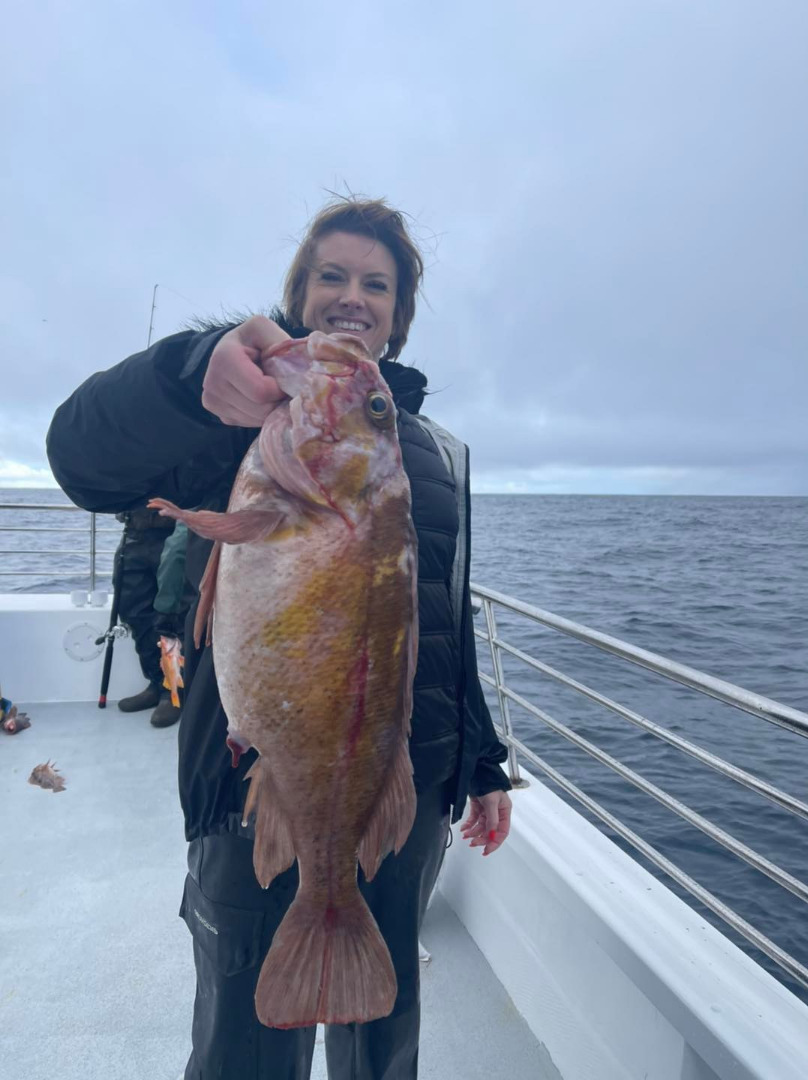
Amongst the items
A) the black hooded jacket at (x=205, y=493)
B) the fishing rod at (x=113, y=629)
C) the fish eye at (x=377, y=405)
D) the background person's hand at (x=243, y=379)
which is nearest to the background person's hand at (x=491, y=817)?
the black hooded jacket at (x=205, y=493)

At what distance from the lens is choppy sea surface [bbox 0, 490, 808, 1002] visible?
20.7 ft

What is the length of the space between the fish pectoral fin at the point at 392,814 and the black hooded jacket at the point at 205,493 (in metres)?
0.21

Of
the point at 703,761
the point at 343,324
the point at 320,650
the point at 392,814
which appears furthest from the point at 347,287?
the point at 703,761

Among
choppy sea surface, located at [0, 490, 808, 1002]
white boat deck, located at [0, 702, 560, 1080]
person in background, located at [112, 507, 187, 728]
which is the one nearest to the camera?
white boat deck, located at [0, 702, 560, 1080]

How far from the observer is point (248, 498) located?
1.44 meters

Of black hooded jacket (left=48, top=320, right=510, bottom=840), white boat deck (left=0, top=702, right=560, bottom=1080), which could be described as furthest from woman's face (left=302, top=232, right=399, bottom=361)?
white boat deck (left=0, top=702, right=560, bottom=1080)

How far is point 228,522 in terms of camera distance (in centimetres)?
133

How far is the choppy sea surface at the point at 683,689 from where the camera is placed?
630cm

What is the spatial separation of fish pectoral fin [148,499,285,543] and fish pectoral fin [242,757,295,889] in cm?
49

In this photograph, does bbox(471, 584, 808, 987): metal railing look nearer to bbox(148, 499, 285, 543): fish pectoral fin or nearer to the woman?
the woman

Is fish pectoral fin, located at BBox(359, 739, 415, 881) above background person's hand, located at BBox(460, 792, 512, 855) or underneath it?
above

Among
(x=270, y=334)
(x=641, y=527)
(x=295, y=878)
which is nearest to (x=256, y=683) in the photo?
(x=295, y=878)

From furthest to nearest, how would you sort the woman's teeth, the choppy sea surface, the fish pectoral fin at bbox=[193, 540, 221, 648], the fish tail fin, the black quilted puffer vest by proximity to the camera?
the choppy sea surface → the woman's teeth → the black quilted puffer vest → the fish pectoral fin at bbox=[193, 540, 221, 648] → the fish tail fin

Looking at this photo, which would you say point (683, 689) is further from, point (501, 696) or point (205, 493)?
point (205, 493)
